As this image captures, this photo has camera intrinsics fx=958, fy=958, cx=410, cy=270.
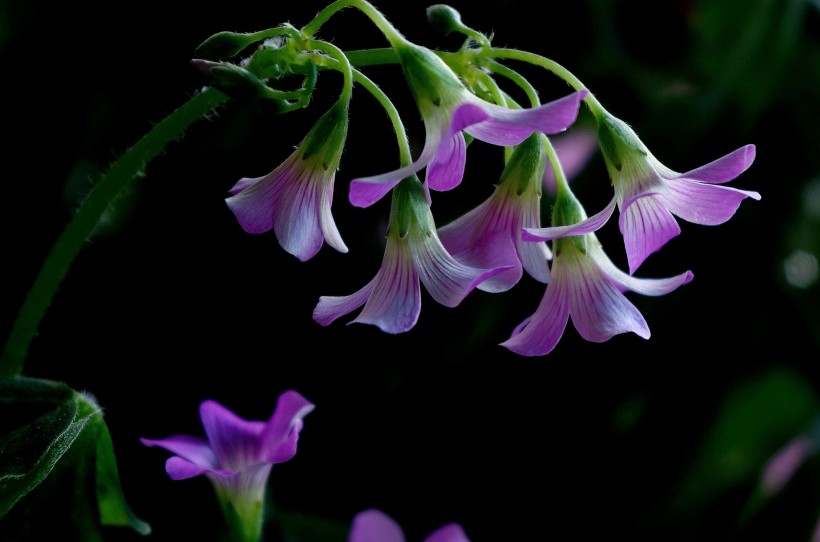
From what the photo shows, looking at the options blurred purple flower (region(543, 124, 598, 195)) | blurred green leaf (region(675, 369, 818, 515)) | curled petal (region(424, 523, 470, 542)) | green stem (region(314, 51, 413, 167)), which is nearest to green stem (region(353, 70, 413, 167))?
green stem (region(314, 51, 413, 167))

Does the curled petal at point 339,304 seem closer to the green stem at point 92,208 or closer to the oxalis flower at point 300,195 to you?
the oxalis flower at point 300,195

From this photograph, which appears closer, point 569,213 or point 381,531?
point 569,213

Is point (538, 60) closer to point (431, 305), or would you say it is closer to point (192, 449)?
point (192, 449)

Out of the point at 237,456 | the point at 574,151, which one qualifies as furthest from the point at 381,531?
the point at 574,151

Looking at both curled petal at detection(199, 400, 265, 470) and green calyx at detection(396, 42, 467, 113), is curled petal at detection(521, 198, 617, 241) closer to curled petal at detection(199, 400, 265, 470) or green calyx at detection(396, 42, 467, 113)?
green calyx at detection(396, 42, 467, 113)

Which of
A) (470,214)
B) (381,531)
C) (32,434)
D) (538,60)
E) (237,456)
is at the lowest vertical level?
(381,531)
